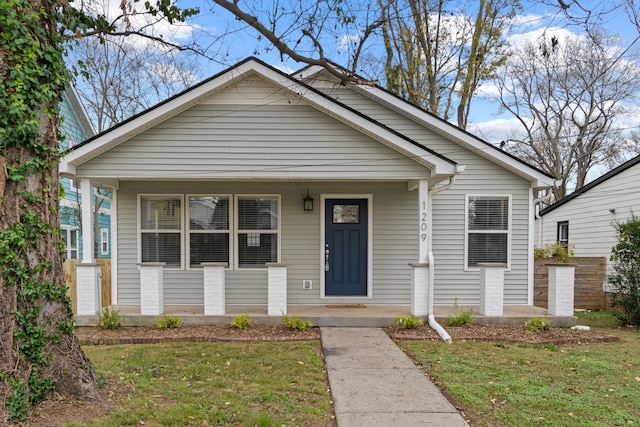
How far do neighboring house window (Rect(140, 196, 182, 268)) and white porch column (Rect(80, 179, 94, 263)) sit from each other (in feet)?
3.95

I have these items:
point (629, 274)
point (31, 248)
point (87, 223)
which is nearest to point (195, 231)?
point (87, 223)

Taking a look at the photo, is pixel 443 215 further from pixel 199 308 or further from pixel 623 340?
pixel 199 308

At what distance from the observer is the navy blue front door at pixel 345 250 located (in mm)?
7727

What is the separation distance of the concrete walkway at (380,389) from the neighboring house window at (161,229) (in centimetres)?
366

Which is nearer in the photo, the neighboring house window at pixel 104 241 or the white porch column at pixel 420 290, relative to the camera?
the white porch column at pixel 420 290

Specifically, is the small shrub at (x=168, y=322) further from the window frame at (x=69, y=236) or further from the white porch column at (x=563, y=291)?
the window frame at (x=69, y=236)

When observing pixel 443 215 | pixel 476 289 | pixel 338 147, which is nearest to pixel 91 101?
pixel 338 147

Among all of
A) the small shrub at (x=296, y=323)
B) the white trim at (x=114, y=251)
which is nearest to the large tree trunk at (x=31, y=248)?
the small shrub at (x=296, y=323)

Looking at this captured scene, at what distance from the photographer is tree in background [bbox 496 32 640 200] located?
16688mm

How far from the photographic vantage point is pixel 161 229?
7.58 m

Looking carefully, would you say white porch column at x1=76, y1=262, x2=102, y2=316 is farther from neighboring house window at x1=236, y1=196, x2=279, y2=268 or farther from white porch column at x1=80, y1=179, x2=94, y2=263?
neighboring house window at x1=236, y1=196, x2=279, y2=268

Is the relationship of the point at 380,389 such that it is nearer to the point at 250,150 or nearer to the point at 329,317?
the point at 329,317

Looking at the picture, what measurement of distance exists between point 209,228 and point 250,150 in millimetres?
2084

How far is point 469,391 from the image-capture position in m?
3.88
